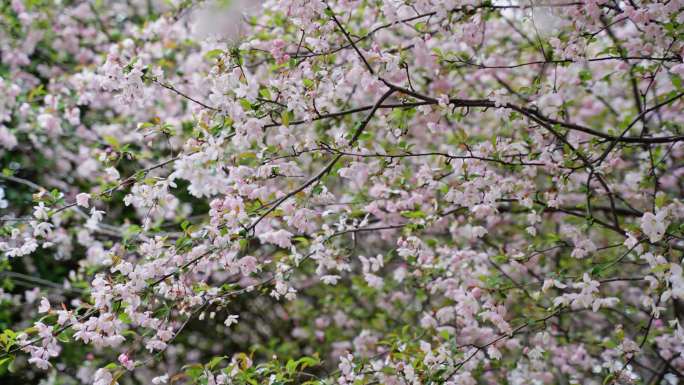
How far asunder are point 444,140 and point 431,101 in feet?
7.14

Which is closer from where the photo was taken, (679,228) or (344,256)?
(679,228)

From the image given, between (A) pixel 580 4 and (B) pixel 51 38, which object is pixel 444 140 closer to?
(A) pixel 580 4

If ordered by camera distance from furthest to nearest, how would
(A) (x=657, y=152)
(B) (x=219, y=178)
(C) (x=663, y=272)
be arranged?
1. (A) (x=657, y=152)
2. (B) (x=219, y=178)
3. (C) (x=663, y=272)

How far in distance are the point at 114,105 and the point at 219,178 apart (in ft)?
8.94

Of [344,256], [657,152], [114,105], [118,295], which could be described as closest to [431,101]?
[344,256]

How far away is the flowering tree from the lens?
7.11 feet

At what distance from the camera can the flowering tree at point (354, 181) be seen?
217cm

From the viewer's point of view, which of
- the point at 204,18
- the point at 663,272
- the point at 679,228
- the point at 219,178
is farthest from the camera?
the point at 204,18

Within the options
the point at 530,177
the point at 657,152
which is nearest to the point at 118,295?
the point at 530,177

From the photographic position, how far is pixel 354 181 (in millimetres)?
2852

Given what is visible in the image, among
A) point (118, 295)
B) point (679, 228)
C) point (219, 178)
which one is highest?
point (219, 178)

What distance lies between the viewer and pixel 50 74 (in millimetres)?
4512

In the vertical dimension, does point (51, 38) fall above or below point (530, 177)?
above

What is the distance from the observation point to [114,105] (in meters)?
4.64
